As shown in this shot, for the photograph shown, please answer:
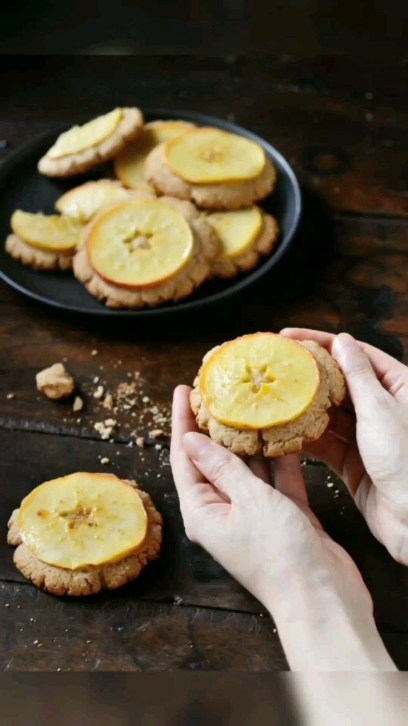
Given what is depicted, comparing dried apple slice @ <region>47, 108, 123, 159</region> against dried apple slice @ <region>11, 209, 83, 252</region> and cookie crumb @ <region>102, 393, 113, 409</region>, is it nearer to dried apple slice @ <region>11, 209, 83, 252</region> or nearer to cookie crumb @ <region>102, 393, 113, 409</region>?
dried apple slice @ <region>11, 209, 83, 252</region>

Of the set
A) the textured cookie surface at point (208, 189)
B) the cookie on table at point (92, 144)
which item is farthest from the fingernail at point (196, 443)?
the cookie on table at point (92, 144)

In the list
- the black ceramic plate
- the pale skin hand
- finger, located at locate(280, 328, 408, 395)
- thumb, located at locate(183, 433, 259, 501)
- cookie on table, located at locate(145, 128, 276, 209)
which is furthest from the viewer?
cookie on table, located at locate(145, 128, 276, 209)

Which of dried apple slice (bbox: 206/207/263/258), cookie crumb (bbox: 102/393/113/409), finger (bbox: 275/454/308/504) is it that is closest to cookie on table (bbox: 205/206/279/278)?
dried apple slice (bbox: 206/207/263/258)

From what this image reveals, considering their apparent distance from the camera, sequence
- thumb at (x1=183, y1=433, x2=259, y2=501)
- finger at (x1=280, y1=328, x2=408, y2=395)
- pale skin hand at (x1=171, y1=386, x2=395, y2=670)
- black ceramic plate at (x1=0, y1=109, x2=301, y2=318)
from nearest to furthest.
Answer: pale skin hand at (x1=171, y1=386, x2=395, y2=670), thumb at (x1=183, y1=433, x2=259, y2=501), finger at (x1=280, y1=328, x2=408, y2=395), black ceramic plate at (x1=0, y1=109, x2=301, y2=318)

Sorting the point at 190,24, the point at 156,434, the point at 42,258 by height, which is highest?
the point at 190,24

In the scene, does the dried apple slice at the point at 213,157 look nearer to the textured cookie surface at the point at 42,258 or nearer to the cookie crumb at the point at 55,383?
the textured cookie surface at the point at 42,258

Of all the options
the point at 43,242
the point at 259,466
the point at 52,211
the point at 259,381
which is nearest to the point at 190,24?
the point at 259,381

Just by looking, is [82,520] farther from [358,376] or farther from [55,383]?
[358,376]
